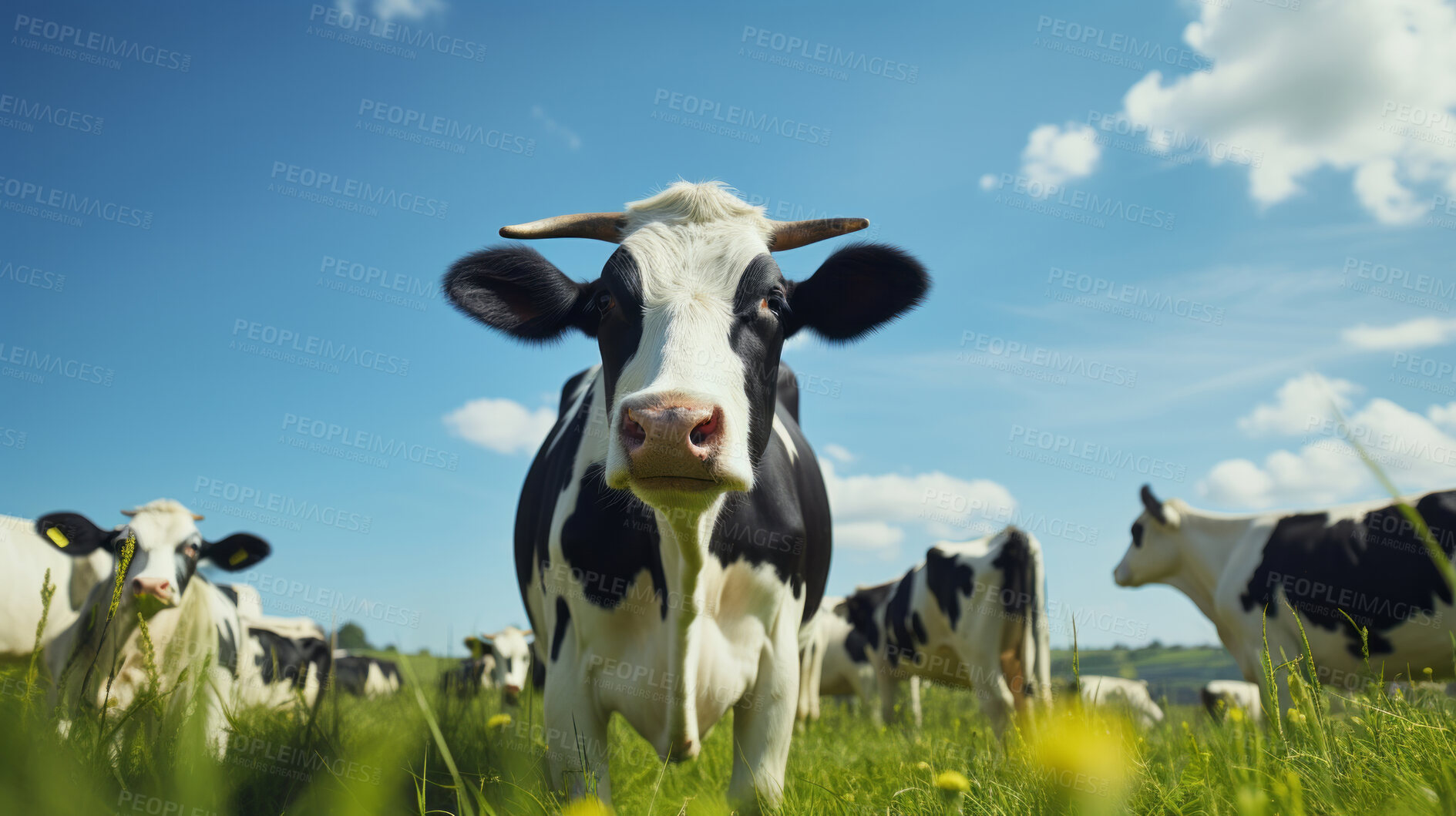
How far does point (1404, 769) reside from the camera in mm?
1654

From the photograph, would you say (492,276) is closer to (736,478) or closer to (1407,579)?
(736,478)

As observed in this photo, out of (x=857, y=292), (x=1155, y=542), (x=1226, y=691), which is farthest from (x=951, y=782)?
(x=1155, y=542)

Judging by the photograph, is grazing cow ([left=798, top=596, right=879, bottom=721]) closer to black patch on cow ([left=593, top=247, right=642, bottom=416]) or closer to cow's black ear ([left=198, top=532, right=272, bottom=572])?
cow's black ear ([left=198, top=532, right=272, bottom=572])

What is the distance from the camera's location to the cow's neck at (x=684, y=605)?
3.18m

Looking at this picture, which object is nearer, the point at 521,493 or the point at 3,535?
the point at 521,493

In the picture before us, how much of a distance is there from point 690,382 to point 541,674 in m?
5.63

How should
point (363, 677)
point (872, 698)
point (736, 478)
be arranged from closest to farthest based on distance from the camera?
point (736, 478) → point (872, 698) → point (363, 677)

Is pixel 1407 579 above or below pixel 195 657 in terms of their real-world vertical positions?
above

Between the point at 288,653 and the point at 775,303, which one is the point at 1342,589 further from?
the point at 288,653

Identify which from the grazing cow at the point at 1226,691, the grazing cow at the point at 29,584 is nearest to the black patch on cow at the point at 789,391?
the grazing cow at the point at 1226,691

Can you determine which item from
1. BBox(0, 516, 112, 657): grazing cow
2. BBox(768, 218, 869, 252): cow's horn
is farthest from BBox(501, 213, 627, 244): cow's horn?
BBox(0, 516, 112, 657): grazing cow

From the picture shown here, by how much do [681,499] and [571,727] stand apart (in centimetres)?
126

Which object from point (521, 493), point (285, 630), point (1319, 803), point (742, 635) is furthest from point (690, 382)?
point (285, 630)

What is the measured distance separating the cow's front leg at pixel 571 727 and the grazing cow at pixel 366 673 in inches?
606
